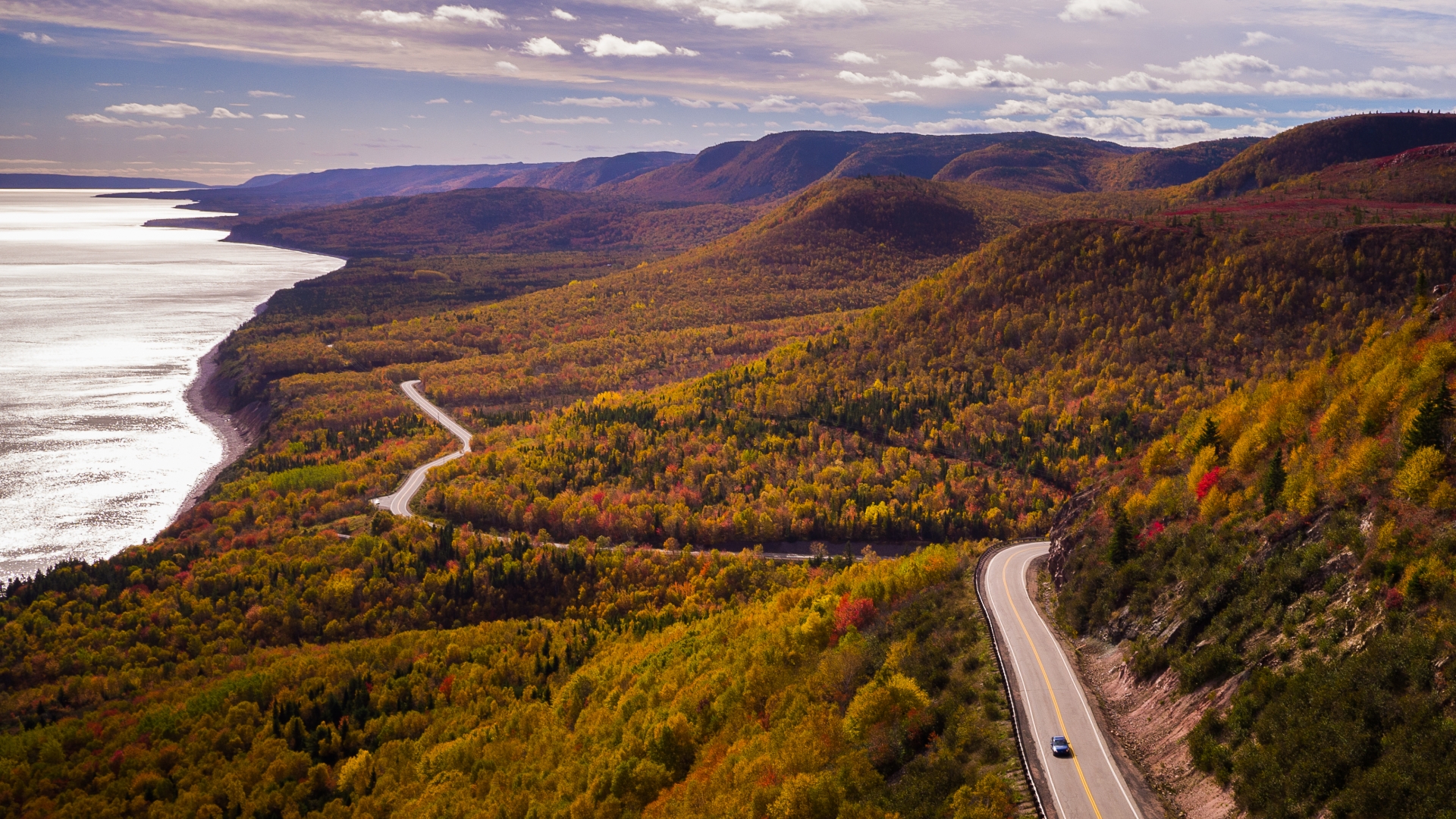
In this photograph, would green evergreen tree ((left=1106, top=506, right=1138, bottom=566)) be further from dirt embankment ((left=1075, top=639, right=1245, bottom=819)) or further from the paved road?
dirt embankment ((left=1075, top=639, right=1245, bottom=819))

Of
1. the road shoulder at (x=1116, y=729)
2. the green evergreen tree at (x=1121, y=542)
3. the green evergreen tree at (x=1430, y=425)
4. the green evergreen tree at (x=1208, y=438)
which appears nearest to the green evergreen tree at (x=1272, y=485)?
the green evergreen tree at (x=1430, y=425)

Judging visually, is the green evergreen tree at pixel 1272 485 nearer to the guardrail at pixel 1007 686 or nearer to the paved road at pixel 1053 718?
the paved road at pixel 1053 718

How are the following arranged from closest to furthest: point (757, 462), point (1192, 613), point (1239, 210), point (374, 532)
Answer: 1. point (1192, 613)
2. point (374, 532)
3. point (757, 462)
4. point (1239, 210)

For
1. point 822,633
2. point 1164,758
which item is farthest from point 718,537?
point 1164,758

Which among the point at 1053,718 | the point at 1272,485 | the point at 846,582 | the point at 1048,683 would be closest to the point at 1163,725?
the point at 1053,718

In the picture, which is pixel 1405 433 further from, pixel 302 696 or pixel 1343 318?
pixel 1343 318
